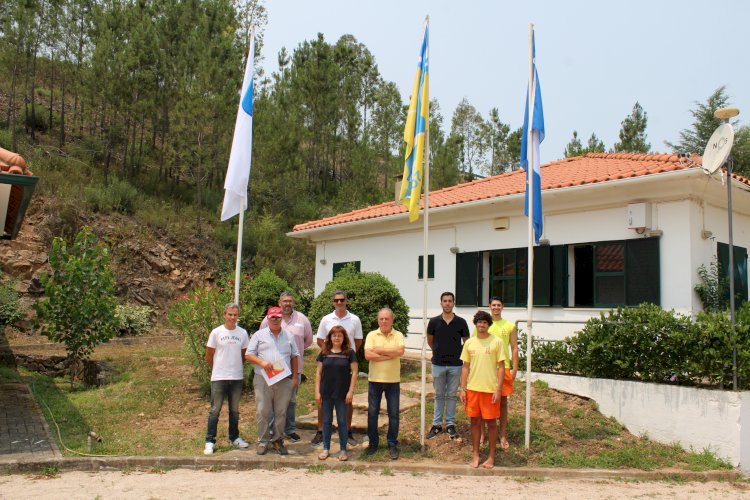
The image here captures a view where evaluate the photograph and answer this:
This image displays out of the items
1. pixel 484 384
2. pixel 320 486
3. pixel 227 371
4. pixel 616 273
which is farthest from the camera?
pixel 616 273

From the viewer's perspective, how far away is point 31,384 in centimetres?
1223

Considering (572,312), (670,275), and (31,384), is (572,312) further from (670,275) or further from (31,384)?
(31,384)

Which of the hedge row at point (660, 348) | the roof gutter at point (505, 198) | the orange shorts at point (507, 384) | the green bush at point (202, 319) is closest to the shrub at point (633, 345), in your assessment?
the hedge row at point (660, 348)

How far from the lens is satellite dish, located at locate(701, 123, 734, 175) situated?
8039 millimetres

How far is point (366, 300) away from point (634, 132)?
28.7 m

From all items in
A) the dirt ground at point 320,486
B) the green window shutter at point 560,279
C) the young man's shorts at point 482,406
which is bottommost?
the dirt ground at point 320,486

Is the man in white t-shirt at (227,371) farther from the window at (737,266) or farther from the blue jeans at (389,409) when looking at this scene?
the window at (737,266)

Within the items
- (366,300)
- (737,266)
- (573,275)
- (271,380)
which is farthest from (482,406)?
(737,266)

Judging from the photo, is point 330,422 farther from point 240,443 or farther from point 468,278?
point 468,278

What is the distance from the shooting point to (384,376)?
7.34m

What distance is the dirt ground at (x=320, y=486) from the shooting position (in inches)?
236

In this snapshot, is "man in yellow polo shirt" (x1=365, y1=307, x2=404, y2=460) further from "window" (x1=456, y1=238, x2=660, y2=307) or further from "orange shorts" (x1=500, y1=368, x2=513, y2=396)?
"window" (x1=456, y1=238, x2=660, y2=307)

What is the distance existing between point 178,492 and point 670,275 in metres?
8.33

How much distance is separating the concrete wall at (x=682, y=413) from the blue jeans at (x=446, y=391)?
2545 mm
